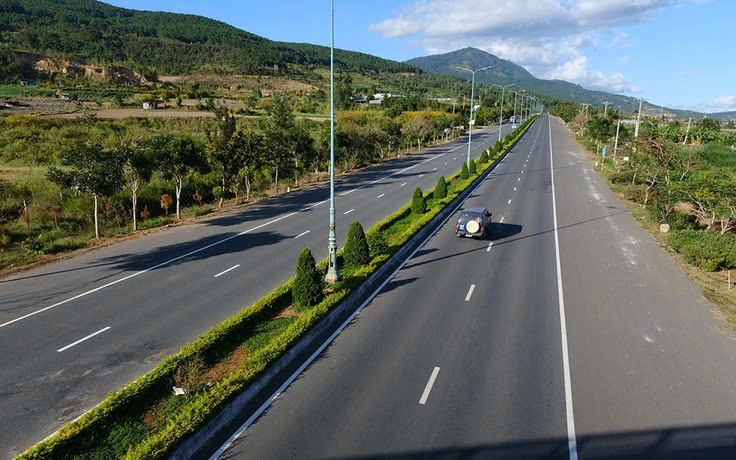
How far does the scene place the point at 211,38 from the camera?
631 ft

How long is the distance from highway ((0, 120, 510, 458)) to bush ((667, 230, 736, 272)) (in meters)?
16.3

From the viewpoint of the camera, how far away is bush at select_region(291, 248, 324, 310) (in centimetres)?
1462

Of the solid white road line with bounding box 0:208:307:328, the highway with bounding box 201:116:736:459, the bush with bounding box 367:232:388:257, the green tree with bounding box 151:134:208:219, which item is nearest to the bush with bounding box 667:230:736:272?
the highway with bounding box 201:116:736:459

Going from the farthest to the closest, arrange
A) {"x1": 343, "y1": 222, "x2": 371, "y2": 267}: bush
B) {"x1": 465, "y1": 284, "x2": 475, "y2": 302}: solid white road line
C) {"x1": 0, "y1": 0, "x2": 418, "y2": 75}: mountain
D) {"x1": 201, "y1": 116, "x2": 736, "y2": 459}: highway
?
{"x1": 0, "y1": 0, "x2": 418, "y2": 75}: mountain, {"x1": 343, "y1": 222, "x2": 371, "y2": 267}: bush, {"x1": 465, "y1": 284, "x2": 475, "y2": 302}: solid white road line, {"x1": 201, "y1": 116, "x2": 736, "y2": 459}: highway

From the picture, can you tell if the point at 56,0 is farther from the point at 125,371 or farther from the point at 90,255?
the point at 125,371

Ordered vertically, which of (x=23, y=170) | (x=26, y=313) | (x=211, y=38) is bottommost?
(x=26, y=313)

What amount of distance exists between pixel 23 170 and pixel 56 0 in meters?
203

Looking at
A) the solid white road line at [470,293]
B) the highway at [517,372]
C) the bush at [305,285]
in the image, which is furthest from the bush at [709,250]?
the bush at [305,285]

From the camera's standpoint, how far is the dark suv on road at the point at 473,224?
23.4m

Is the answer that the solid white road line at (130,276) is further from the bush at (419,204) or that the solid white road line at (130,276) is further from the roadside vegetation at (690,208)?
the roadside vegetation at (690,208)

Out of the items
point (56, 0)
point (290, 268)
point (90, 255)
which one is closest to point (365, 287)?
point (290, 268)

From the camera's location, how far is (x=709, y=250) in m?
20.0

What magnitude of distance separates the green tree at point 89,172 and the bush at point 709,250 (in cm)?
2899

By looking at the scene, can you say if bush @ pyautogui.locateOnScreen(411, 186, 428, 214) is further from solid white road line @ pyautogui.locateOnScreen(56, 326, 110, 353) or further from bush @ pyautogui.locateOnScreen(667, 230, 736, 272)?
solid white road line @ pyautogui.locateOnScreen(56, 326, 110, 353)
